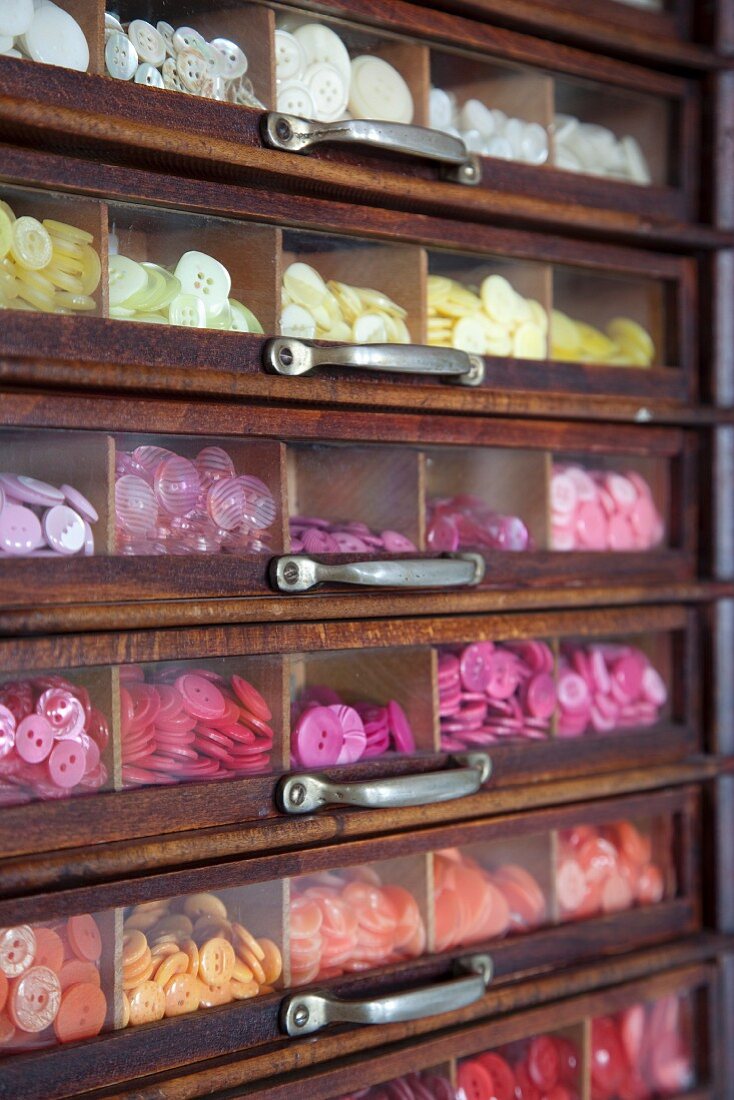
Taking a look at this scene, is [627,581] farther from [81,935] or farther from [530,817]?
[81,935]

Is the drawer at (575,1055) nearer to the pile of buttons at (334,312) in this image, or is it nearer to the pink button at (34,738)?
the pink button at (34,738)

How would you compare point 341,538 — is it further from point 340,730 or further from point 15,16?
point 15,16

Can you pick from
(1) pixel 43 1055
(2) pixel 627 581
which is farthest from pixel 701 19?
(1) pixel 43 1055

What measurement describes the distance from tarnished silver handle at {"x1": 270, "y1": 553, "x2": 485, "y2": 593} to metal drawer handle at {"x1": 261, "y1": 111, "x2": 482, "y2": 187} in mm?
337

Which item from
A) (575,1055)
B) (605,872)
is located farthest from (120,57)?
(575,1055)

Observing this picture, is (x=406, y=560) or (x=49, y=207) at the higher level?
(x=49, y=207)

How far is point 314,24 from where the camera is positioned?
3.42 ft

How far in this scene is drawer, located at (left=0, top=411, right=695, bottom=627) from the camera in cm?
89

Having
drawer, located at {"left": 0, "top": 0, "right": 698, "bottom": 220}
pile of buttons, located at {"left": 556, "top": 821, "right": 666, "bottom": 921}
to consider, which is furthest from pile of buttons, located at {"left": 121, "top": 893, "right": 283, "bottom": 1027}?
drawer, located at {"left": 0, "top": 0, "right": 698, "bottom": 220}

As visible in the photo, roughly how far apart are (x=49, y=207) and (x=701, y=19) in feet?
2.60

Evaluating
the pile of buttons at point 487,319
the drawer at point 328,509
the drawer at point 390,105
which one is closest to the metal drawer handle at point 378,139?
the drawer at point 390,105

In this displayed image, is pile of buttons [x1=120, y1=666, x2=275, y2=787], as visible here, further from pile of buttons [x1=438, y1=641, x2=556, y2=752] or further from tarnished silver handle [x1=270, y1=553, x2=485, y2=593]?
pile of buttons [x1=438, y1=641, x2=556, y2=752]

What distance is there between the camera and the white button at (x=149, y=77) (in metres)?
0.94

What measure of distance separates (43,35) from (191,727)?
53cm
